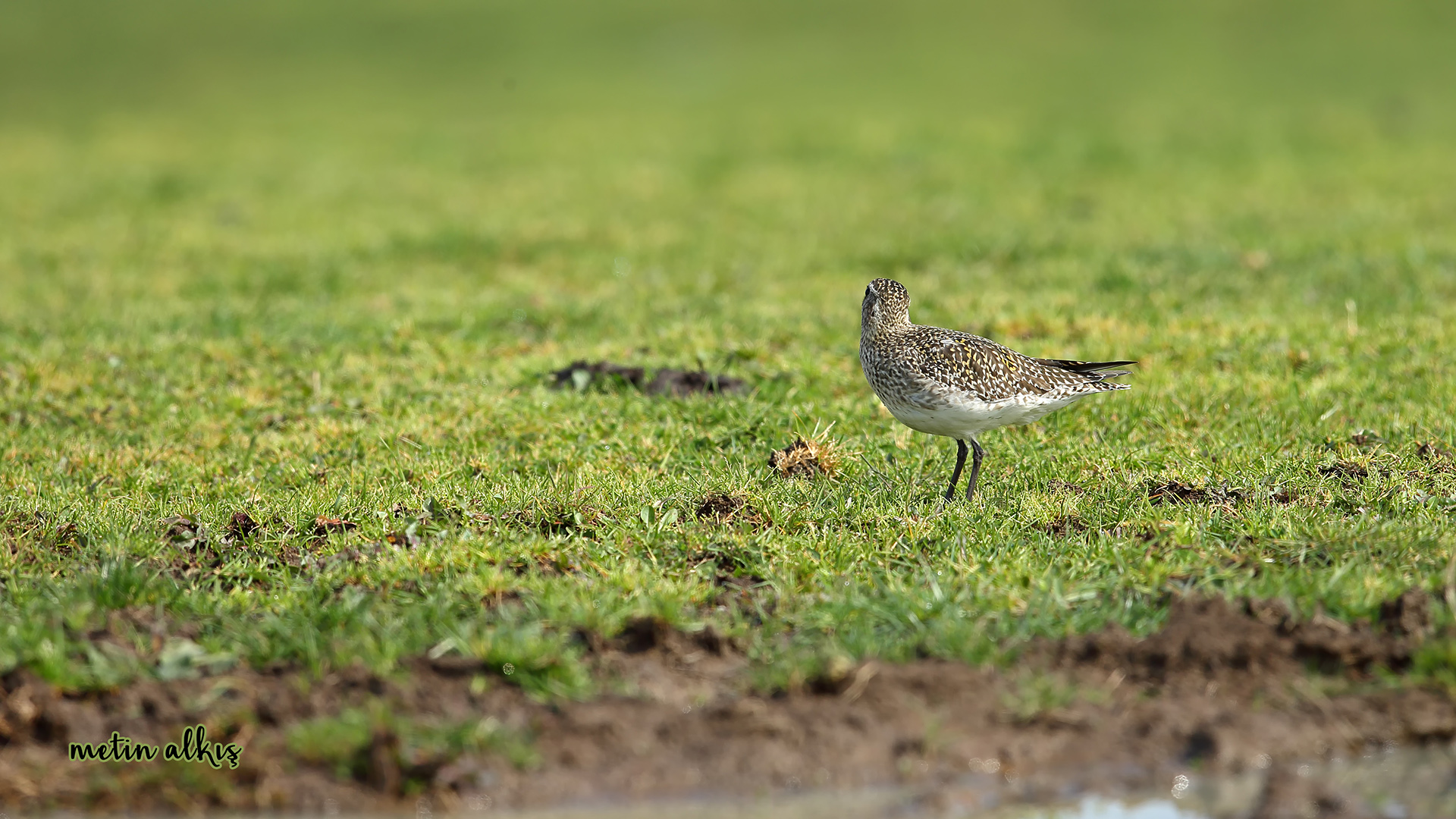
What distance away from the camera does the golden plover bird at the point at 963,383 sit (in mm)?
7176

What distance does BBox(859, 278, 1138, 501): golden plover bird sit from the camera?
7176 mm

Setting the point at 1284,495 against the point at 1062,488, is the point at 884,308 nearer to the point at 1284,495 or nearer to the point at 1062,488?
the point at 1062,488

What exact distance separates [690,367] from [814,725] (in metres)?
5.13

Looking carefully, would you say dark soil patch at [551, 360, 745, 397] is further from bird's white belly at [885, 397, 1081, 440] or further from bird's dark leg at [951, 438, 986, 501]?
bird's dark leg at [951, 438, 986, 501]

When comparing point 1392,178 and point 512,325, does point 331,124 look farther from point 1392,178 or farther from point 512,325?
point 1392,178

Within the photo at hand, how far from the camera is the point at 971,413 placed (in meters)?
7.14

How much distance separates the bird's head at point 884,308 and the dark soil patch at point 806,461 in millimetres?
733

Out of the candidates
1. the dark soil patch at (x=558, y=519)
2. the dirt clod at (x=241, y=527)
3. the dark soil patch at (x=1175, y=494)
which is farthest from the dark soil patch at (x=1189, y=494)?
the dirt clod at (x=241, y=527)

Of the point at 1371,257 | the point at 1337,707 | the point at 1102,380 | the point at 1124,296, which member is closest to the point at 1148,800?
the point at 1337,707

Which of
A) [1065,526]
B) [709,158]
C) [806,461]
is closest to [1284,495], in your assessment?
[1065,526]

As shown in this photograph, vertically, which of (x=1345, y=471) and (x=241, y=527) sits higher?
(x=1345, y=471)

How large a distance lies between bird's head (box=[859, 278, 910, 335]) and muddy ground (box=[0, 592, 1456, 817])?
2.95 m

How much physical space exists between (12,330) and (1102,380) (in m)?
8.77

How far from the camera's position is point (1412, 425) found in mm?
8250
